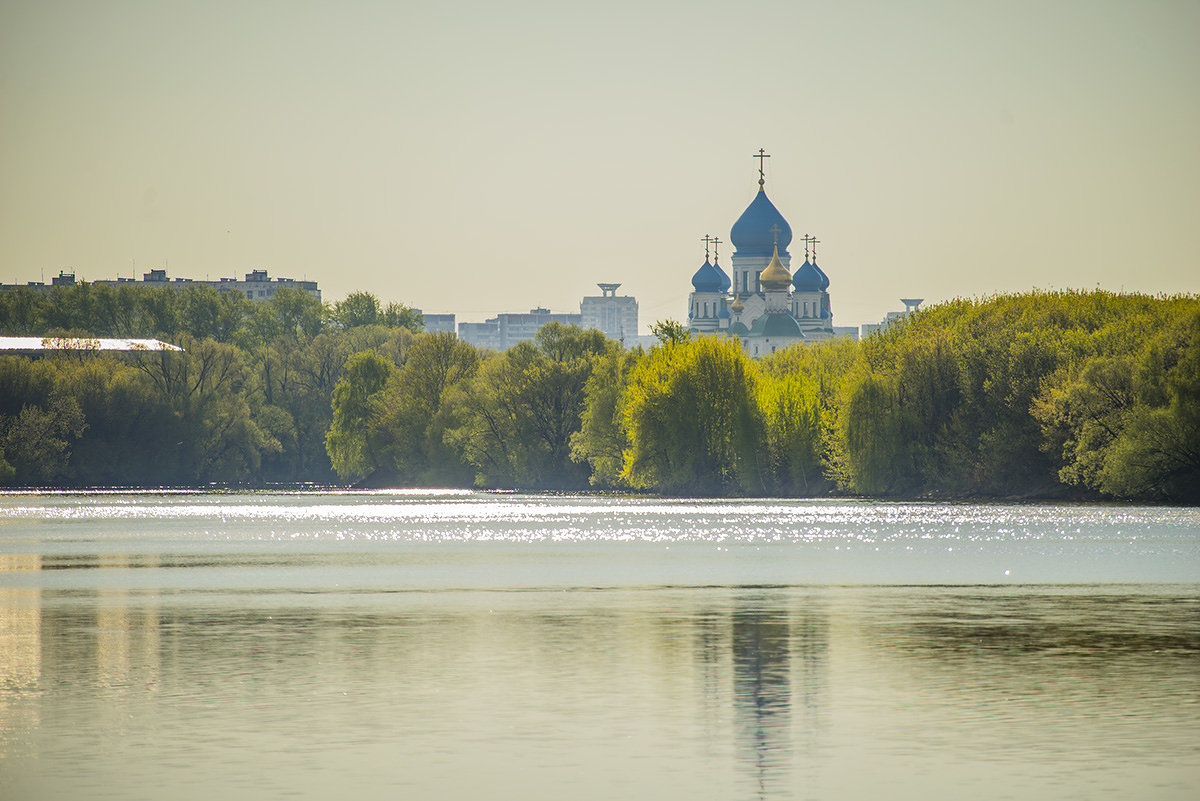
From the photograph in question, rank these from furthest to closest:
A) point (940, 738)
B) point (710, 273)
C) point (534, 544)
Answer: point (710, 273) < point (534, 544) < point (940, 738)

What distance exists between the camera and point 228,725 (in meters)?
16.9

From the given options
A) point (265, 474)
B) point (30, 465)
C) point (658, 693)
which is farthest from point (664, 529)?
point (265, 474)

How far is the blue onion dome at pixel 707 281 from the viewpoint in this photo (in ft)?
640

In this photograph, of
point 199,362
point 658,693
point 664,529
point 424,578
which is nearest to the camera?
point 658,693

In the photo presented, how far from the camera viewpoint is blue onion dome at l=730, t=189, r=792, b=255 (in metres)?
184

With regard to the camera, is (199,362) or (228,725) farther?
(199,362)

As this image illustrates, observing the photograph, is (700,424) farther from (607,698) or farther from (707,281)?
(707,281)

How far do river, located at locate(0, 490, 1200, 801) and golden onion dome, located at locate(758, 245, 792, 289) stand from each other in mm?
132061

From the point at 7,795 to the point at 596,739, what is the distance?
5102 mm

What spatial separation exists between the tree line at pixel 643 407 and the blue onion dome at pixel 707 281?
71.1 m

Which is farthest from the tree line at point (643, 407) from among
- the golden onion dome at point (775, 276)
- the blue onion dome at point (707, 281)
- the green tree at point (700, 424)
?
the blue onion dome at point (707, 281)

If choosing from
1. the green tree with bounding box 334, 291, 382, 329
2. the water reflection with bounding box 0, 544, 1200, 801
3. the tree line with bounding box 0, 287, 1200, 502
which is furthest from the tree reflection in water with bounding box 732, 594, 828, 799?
the green tree with bounding box 334, 291, 382, 329

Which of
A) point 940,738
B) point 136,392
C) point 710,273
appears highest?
point 710,273

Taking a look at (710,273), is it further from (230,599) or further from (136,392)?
(230,599)
